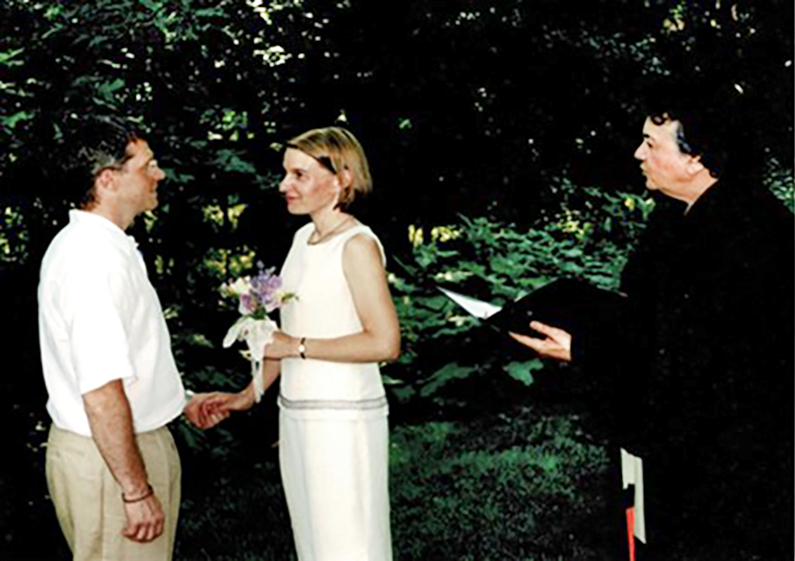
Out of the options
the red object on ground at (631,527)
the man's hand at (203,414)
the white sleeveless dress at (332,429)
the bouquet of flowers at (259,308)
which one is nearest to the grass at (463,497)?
the man's hand at (203,414)

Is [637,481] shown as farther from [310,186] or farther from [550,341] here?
[310,186]

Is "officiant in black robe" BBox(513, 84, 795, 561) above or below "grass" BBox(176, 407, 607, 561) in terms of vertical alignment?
above

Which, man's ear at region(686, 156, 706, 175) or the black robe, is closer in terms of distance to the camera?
the black robe

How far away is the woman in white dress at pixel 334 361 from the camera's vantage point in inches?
151

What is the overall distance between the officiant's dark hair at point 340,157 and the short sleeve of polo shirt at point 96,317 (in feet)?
3.04

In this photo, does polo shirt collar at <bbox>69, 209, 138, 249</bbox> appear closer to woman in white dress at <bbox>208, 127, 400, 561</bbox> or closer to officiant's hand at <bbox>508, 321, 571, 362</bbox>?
woman in white dress at <bbox>208, 127, 400, 561</bbox>

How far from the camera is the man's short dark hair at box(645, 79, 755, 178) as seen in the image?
3297mm

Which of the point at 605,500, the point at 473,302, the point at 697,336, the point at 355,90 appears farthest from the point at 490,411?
the point at 697,336

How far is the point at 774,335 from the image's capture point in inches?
124

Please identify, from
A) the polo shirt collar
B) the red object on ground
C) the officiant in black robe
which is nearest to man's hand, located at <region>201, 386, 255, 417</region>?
the polo shirt collar

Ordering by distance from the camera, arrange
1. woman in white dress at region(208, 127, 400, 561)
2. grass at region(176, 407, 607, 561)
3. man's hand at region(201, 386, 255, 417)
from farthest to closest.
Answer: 1. grass at region(176, 407, 607, 561)
2. man's hand at region(201, 386, 255, 417)
3. woman in white dress at region(208, 127, 400, 561)

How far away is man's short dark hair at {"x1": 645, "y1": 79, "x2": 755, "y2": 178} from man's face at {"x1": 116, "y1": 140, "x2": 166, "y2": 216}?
1.41 m

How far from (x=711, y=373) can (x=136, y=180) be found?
164cm

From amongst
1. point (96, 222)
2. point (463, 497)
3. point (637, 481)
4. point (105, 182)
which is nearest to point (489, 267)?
point (463, 497)
